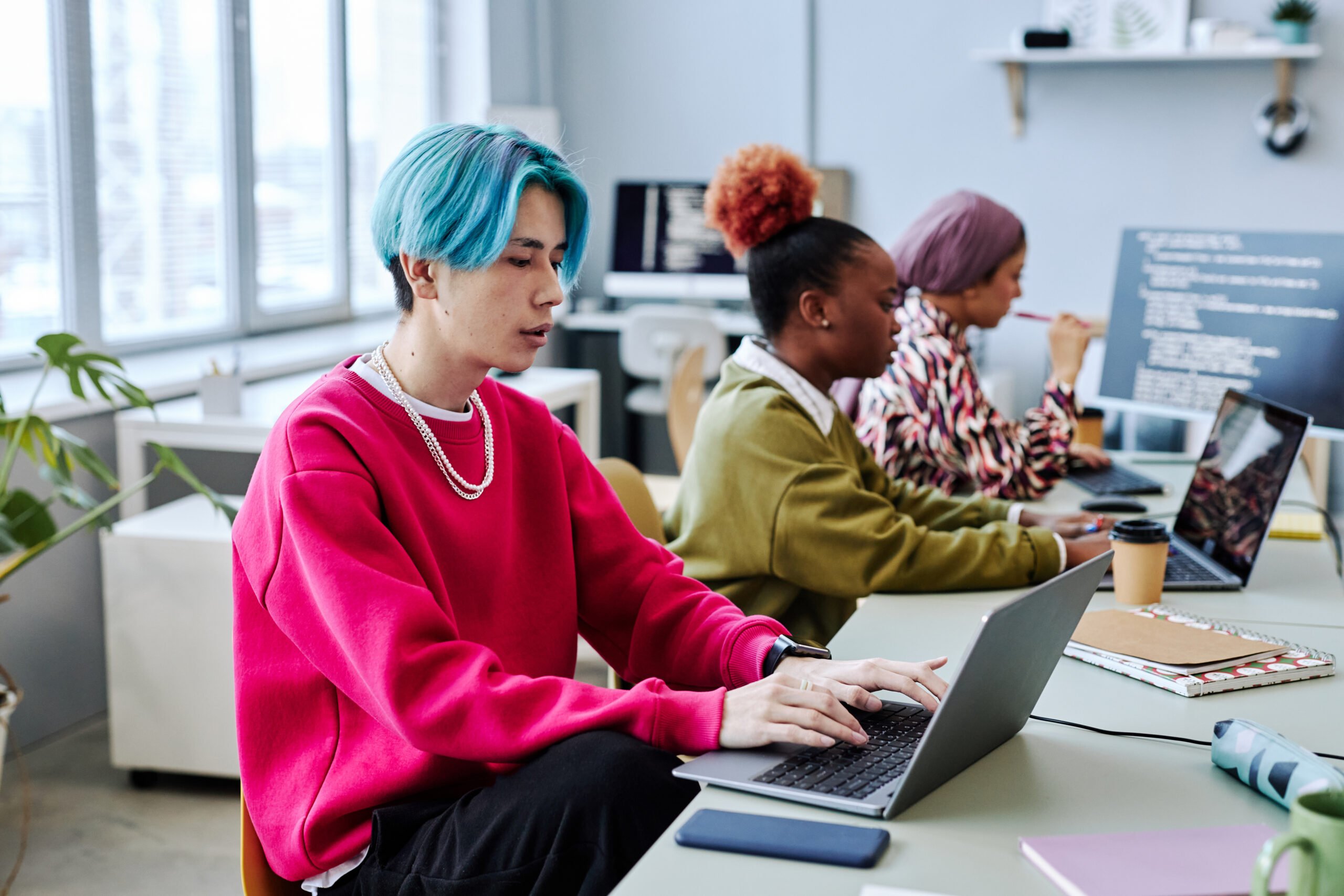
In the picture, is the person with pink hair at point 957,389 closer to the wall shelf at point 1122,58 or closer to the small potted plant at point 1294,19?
the wall shelf at point 1122,58

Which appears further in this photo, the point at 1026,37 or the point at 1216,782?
the point at 1026,37

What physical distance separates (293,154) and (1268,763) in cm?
357

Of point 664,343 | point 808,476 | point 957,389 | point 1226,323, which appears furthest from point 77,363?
point 664,343

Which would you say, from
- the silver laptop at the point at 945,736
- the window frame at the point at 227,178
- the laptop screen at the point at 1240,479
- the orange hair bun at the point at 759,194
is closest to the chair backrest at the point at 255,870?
the silver laptop at the point at 945,736

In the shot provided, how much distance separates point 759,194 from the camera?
5.97 feet

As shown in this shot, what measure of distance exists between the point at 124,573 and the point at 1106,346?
1.98 meters

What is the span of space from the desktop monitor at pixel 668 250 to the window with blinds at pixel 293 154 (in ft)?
3.97

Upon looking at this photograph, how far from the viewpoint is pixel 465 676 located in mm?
1021

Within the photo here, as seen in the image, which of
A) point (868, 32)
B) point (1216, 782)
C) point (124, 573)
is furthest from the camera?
point (868, 32)

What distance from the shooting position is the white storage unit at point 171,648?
2361mm

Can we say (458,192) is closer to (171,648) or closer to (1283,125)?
(171,648)

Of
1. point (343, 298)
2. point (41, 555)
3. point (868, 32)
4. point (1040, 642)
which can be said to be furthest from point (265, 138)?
point (1040, 642)

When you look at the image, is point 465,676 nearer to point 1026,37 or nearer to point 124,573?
point 124,573

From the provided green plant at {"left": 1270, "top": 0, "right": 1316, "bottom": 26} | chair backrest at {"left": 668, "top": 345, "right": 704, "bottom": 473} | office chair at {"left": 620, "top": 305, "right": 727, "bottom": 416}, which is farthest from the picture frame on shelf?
chair backrest at {"left": 668, "top": 345, "right": 704, "bottom": 473}
